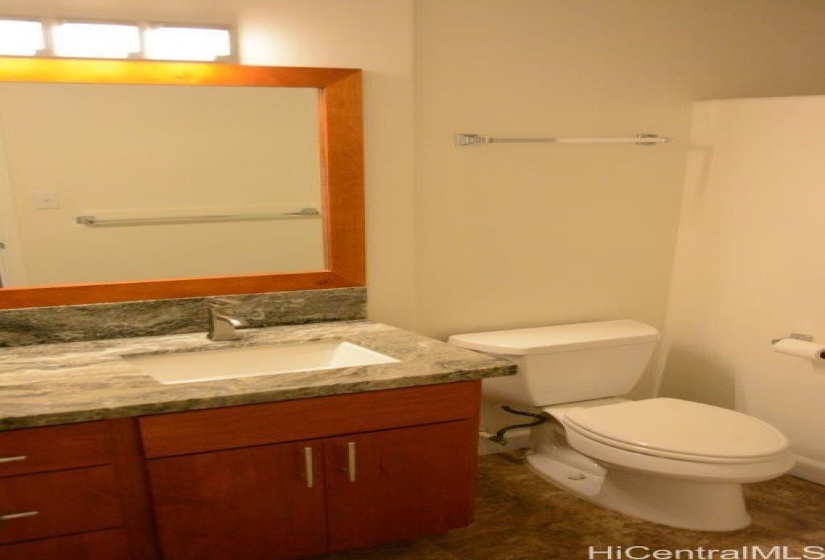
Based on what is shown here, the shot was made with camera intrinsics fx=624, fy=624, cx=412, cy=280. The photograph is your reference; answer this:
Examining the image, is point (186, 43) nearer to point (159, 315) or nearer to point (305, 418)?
point (159, 315)

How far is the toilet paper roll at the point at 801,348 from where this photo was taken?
214 cm

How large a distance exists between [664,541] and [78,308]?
1918 millimetres

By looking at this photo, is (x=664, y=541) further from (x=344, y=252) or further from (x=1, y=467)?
(x=1, y=467)

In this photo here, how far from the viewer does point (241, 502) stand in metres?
1.51

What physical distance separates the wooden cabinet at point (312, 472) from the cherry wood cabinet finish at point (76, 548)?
3.8 inches

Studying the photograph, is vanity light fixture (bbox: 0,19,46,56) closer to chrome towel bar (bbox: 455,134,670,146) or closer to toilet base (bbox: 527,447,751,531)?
chrome towel bar (bbox: 455,134,670,146)

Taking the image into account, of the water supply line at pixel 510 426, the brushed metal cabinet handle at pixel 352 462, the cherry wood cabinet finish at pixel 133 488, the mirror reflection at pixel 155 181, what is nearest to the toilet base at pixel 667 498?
the water supply line at pixel 510 426

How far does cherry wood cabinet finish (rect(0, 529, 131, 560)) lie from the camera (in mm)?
1359

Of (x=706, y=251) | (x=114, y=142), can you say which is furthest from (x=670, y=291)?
(x=114, y=142)

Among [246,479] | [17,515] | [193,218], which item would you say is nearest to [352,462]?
[246,479]

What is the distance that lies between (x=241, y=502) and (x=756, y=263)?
201 cm

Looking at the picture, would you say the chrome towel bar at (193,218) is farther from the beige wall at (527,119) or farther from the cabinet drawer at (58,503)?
the cabinet drawer at (58,503)

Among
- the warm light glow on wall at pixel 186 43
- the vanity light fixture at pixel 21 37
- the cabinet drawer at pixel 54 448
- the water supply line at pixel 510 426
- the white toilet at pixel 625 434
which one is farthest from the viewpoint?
the water supply line at pixel 510 426

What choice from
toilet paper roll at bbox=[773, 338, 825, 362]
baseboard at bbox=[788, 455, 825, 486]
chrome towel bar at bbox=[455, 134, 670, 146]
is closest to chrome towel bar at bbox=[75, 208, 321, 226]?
chrome towel bar at bbox=[455, 134, 670, 146]
